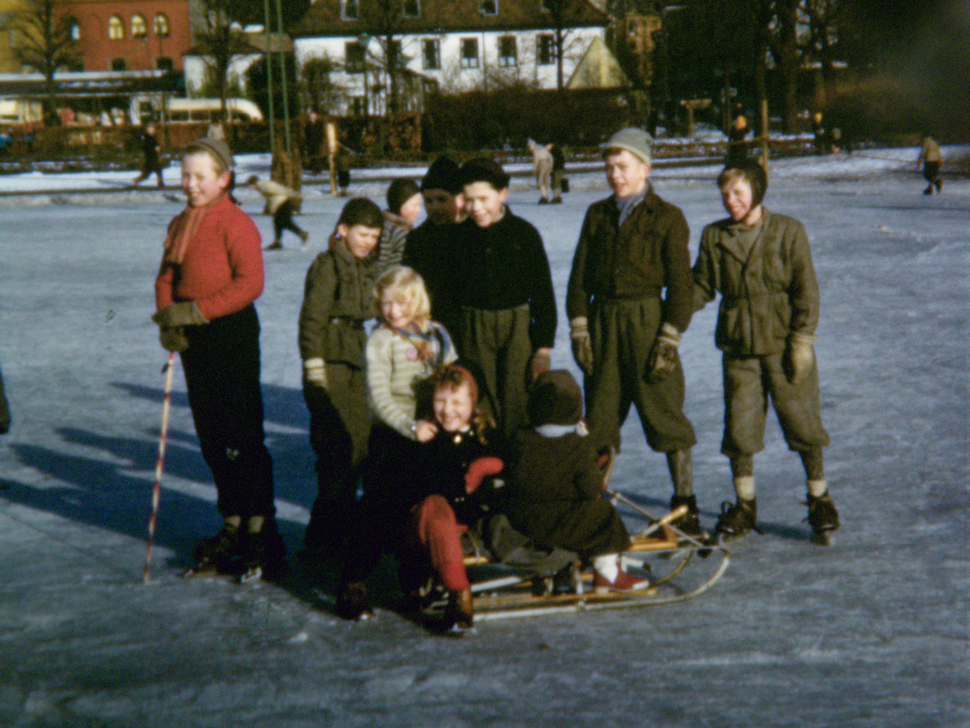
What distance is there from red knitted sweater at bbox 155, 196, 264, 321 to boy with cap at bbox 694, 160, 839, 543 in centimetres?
184

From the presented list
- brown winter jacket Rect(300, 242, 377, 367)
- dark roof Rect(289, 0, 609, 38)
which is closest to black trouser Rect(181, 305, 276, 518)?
brown winter jacket Rect(300, 242, 377, 367)

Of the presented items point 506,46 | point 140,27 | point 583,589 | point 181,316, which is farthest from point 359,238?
point 140,27

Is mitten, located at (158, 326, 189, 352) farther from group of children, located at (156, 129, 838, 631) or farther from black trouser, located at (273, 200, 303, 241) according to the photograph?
black trouser, located at (273, 200, 303, 241)

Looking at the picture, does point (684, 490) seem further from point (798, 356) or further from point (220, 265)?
point (220, 265)

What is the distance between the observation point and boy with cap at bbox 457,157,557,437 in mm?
4258

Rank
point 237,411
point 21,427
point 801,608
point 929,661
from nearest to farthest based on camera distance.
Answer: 1. point 929,661
2. point 801,608
3. point 237,411
4. point 21,427

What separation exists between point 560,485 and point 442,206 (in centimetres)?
147

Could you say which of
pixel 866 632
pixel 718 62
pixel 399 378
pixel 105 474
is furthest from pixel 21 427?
pixel 718 62

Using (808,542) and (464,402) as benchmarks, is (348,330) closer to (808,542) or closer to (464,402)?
(464,402)

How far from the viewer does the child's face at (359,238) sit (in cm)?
429

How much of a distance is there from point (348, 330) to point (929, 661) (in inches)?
96.7

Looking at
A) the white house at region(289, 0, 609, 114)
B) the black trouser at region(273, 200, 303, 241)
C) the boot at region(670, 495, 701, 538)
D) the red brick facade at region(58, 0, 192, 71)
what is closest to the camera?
the boot at region(670, 495, 701, 538)

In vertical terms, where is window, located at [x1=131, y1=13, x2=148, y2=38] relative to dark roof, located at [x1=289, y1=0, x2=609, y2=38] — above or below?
above

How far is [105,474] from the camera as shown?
5699 millimetres
